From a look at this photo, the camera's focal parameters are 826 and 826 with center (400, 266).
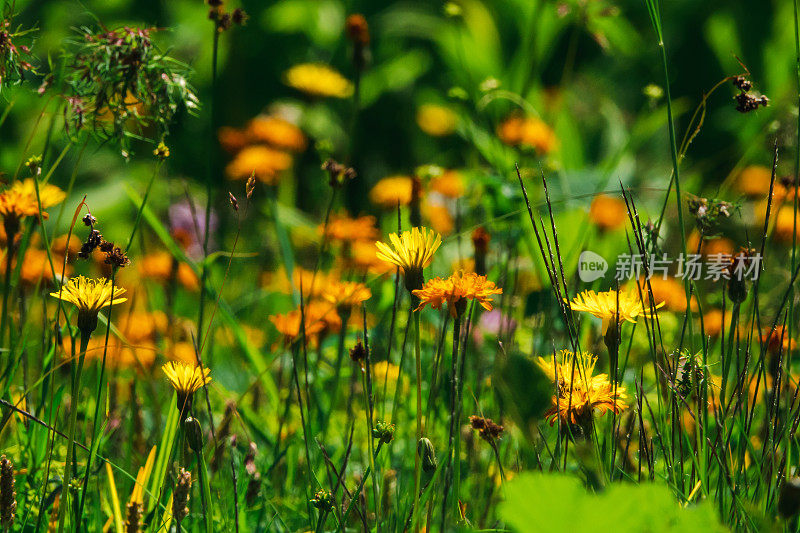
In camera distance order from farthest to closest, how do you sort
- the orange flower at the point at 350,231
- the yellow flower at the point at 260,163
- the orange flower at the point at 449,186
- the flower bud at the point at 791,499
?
1. the yellow flower at the point at 260,163
2. the orange flower at the point at 449,186
3. the orange flower at the point at 350,231
4. the flower bud at the point at 791,499

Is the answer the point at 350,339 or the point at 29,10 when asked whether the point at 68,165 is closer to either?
the point at 29,10

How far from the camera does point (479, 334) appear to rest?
1221 millimetres

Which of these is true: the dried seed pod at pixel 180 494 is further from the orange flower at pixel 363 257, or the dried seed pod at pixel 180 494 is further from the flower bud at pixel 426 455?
the orange flower at pixel 363 257

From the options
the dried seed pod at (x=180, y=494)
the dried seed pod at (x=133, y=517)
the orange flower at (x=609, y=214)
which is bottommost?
the dried seed pod at (x=133, y=517)

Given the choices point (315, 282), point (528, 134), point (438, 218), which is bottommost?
point (315, 282)

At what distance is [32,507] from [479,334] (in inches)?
26.1

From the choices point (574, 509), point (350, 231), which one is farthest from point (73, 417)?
point (350, 231)

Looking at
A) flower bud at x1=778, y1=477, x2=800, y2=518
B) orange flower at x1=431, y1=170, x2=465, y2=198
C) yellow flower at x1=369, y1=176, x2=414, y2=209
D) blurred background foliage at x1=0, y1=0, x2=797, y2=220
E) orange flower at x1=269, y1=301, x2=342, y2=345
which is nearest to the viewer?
flower bud at x1=778, y1=477, x2=800, y2=518

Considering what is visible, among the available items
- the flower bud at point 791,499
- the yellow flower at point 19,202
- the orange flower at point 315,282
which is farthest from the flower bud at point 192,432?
the orange flower at point 315,282

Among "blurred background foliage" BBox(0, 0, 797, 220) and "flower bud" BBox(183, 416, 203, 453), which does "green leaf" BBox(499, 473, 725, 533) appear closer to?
"flower bud" BBox(183, 416, 203, 453)

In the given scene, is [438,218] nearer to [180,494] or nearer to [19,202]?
[19,202]

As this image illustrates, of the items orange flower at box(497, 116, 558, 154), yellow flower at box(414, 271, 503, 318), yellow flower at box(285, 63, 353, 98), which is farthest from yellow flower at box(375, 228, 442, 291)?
yellow flower at box(285, 63, 353, 98)

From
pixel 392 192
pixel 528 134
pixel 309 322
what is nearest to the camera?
pixel 309 322

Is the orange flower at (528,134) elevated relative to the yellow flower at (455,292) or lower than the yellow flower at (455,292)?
elevated
